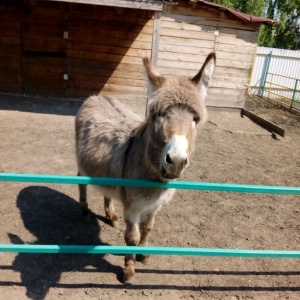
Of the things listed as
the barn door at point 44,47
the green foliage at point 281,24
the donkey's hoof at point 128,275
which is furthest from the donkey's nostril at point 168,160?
the green foliage at point 281,24

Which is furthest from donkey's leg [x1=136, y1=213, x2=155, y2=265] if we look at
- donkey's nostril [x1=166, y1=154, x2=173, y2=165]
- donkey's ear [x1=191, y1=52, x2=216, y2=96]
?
donkey's ear [x1=191, y1=52, x2=216, y2=96]

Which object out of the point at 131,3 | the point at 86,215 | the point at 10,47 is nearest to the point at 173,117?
the point at 86,215

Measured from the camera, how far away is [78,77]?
8.66 m

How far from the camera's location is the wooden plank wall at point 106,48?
815cm

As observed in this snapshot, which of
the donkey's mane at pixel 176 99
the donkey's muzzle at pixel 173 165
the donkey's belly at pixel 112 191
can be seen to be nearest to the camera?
Answer: the donkey's muzzle at pixel 173 165

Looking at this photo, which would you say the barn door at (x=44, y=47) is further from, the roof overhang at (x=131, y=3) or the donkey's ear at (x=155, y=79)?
the donkey's ear at (x=155, y=79)

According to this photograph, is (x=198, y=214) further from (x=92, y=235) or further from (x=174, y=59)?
(x=174, y=59)

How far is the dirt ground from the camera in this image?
2686 millimetres

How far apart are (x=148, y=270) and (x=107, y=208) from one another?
951mm

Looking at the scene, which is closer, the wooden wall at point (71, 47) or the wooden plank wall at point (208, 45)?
the wooden wall at point (71, 47)

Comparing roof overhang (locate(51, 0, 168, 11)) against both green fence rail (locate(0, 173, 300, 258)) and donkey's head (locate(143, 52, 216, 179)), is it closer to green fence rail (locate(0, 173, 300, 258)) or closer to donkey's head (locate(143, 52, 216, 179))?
donkey's head (locate(143, 52, 216, 179))

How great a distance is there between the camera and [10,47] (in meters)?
8.33

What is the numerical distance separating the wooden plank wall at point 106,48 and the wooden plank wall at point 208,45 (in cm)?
58

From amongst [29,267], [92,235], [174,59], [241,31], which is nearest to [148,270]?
[92,235]
